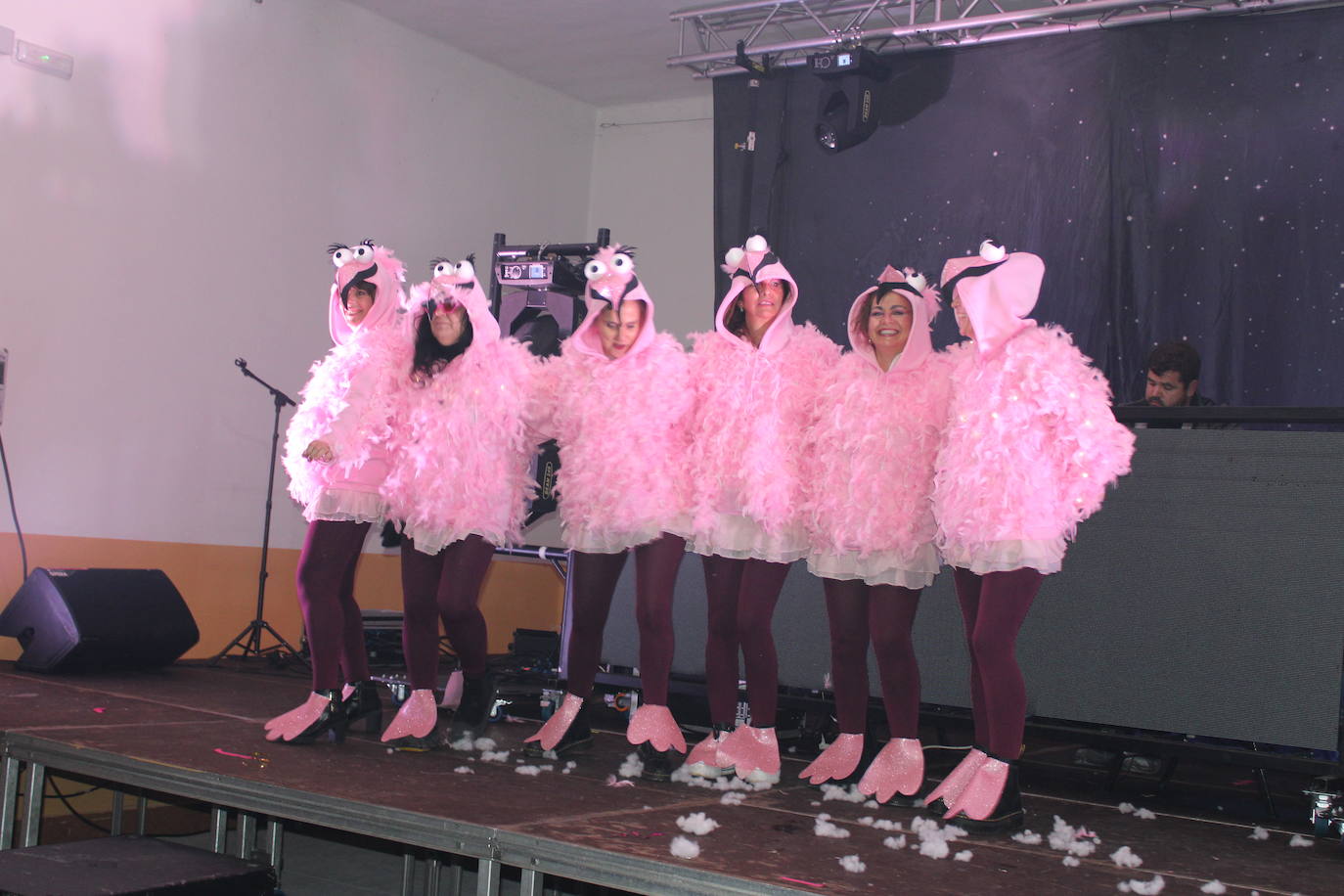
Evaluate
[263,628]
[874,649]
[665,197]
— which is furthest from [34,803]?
[665,197]

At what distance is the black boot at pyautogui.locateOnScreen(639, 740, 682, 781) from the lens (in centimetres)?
321

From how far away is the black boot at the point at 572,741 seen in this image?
3473 mm

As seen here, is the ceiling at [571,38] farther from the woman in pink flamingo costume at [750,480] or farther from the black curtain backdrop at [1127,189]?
the woman in pink flamingo costume at [750,480]

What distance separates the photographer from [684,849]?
2.26 metres

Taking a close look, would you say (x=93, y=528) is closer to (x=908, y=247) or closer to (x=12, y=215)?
(x=12, y=215)

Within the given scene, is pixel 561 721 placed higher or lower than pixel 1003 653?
lower

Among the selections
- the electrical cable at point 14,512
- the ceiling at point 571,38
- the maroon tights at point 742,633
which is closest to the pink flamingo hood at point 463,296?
the maroon tights at point 742,633

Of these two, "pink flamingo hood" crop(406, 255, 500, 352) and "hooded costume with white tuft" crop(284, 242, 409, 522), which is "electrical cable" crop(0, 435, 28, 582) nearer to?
"hooded costume with white tuft" crop(284, 242, 409, 522)

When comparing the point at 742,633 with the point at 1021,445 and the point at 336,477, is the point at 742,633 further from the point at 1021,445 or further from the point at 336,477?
the point at 336,477

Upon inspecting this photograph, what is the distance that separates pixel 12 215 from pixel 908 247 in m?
4.18

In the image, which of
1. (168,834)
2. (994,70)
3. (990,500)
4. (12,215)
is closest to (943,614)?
(990,500)

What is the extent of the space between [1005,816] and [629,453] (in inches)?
52.5

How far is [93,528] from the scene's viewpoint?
536cm

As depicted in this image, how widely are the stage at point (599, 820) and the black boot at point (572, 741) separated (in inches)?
1.8
